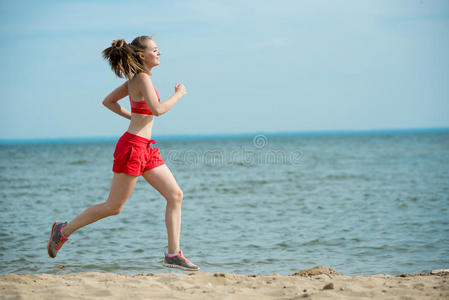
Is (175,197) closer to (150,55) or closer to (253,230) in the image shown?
(150,55)

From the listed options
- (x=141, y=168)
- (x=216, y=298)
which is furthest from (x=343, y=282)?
(x=141, y=168)

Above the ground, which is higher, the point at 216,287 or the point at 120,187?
the point at 120,187

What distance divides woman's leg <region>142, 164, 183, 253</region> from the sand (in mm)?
459

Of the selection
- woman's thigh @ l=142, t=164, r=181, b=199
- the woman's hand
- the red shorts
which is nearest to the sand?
woman's thigh @ l=142, t=164, r=181, b=199

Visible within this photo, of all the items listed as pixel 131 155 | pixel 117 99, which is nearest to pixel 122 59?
pixel 117 99

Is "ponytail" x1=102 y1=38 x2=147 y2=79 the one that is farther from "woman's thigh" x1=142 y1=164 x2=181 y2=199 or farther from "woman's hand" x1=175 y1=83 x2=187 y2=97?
"woman's thigh" x1=142 y1=164 x2=181 y2=199

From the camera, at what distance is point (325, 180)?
1694 centimetres

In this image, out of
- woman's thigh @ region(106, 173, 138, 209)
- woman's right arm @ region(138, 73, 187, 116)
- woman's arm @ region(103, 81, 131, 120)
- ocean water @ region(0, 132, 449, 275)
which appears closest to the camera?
woman's right arm @ region(138, 73, 187, 116)

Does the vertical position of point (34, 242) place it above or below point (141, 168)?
below

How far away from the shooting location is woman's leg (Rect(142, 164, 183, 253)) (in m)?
4.28

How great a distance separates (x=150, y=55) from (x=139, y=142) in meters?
0.82

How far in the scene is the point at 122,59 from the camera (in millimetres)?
4105

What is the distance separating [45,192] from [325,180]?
9682 millimetres

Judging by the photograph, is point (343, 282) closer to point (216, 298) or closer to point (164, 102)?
point (216, 298)
